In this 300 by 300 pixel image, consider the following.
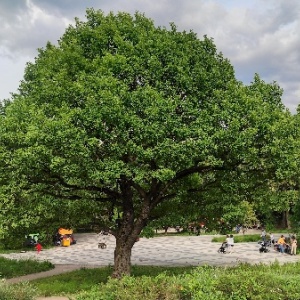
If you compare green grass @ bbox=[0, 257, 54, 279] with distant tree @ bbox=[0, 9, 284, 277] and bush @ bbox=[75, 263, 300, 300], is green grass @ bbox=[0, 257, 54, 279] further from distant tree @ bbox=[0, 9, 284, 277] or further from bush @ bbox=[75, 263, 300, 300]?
bush @ bbox=[75, 263, 300, 300]

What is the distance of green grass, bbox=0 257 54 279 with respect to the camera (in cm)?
2416

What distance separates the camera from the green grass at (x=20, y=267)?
24.2 metres

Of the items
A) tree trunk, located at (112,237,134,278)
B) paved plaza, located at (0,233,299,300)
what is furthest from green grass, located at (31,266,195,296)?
paved plaza, located at (0,233,299,300)

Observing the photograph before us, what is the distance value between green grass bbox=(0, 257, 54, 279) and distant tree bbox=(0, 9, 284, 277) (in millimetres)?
8063

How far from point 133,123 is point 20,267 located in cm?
1511

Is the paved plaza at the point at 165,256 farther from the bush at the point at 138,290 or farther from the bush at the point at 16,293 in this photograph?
the bush at the point at 138,290

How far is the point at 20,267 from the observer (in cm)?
2567

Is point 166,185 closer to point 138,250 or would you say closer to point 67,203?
point 67,203

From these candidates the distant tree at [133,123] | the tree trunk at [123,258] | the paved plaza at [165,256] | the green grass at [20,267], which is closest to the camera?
the distant tree at [133,123]

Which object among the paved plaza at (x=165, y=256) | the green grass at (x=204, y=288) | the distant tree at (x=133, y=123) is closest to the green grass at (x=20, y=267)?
the paved plaza at (x=165, y=256)

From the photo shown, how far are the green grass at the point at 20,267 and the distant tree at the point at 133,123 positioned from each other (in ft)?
26.5

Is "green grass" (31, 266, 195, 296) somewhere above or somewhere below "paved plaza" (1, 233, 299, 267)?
below

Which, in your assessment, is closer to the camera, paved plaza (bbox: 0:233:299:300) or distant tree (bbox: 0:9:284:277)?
distant tree (bbox: 0:9:284:277)

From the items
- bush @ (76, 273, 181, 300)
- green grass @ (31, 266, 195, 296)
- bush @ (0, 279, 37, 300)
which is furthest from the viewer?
green grass @ (31, 266, 195, 296)
